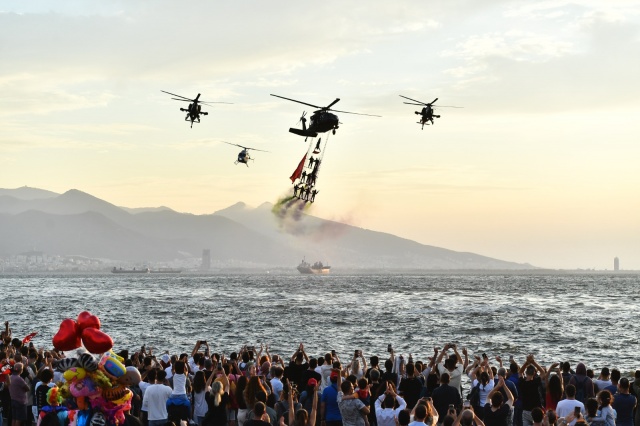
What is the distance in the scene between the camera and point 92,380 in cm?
1077

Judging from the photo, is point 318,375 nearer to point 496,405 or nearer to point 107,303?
point 496,405

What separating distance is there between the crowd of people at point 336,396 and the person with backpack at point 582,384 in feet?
0.07

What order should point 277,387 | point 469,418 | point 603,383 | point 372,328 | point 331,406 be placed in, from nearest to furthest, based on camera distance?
1. point 469,418
2. point 331,406
3. point 277,387
4. point 603,383
5. point 372,328

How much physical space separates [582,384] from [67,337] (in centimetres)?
1049

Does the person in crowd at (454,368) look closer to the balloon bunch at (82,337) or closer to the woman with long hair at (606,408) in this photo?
the woman with long hair at (606,408)

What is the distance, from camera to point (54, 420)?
37.7ft

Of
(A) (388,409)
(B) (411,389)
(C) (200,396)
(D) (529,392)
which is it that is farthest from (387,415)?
(D) (529,392)

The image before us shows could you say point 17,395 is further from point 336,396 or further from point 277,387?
point 336,396

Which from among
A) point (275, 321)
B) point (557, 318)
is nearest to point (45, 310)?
point (275, 321)

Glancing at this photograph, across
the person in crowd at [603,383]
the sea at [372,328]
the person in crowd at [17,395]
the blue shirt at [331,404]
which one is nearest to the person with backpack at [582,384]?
the person in crowd at [603,383]

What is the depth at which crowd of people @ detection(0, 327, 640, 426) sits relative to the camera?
12.7m

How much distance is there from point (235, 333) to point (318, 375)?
51.9 meters

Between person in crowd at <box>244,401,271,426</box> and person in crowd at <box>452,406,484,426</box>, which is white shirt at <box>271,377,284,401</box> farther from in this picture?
person in crowd at <box>452,406,484,426</box>

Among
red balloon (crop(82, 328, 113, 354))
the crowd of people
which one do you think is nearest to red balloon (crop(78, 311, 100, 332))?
red balloon (crop(82, 328, 113, 354))
